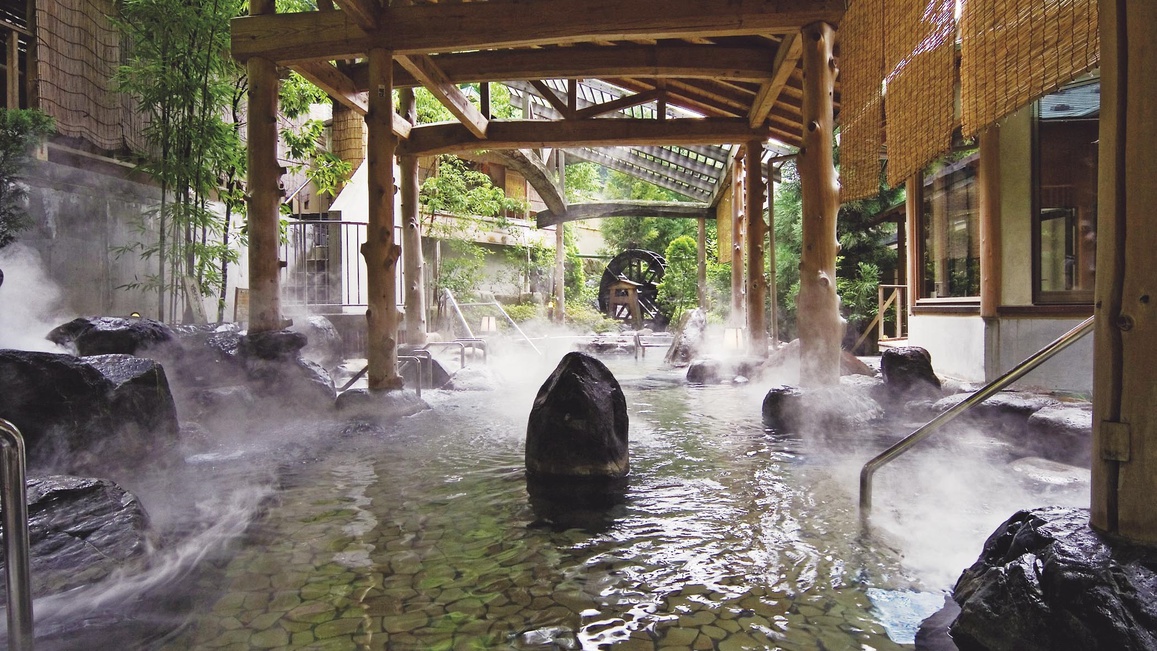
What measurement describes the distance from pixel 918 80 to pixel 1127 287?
2815 millimetres

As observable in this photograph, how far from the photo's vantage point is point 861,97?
16.1ft

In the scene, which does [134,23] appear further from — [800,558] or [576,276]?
[576,276]

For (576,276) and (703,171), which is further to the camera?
(576,276)

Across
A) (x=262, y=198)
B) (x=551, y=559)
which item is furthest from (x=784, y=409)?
(x=262, y=198)

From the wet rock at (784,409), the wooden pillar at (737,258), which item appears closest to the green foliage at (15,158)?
the wet rock at (784,409)

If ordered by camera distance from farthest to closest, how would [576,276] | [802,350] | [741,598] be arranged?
[576,276], [802,350], [741,598]

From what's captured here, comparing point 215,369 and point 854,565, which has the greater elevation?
point 215,369

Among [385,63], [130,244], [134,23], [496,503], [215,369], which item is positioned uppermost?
[134,23]

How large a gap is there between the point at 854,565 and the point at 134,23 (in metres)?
8.50

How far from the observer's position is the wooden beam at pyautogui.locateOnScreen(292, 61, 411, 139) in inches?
246

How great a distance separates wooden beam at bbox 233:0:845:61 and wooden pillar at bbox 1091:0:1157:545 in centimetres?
371

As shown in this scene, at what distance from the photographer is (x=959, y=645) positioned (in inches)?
73.8

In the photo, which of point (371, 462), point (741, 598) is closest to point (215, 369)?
point (371, 462)

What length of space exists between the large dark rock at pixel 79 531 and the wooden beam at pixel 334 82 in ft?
15.1
